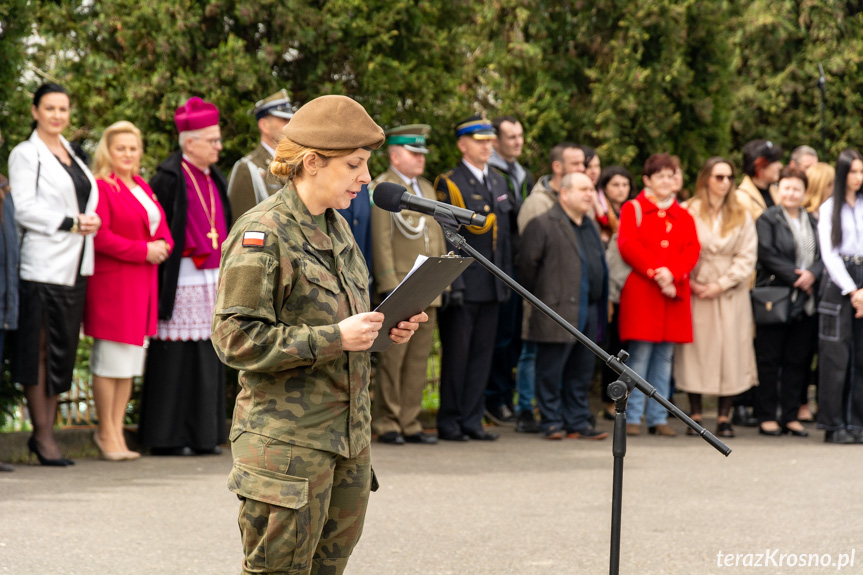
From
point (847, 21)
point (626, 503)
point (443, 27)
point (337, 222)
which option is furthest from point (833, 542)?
point (847, 21)

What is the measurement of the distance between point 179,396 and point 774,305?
16.6 ft

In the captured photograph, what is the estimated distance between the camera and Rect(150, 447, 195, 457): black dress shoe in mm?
8234

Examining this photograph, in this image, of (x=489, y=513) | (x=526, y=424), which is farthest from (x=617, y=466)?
(x=526, y=424)

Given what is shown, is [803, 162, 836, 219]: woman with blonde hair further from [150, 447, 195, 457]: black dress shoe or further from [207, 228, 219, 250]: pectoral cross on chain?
[150, 447, 195, 457]: black dress shoe

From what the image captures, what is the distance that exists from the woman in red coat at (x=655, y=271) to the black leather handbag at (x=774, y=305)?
2.25ft

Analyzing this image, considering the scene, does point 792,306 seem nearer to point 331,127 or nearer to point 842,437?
point 842,437

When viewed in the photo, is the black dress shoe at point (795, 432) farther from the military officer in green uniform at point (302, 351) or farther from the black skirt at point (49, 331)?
the military officer in green uniform at point (302, 351)

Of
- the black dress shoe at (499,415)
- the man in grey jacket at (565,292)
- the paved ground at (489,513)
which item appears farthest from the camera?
the black dress shoe at (499,415)

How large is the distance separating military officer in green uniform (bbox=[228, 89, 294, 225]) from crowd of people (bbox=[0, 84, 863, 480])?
0.6 inches

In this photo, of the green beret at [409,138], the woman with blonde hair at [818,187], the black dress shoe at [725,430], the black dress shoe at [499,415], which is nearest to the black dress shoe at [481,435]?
the black dress shoe at [499,415]

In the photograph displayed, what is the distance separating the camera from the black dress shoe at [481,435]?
9336 mm

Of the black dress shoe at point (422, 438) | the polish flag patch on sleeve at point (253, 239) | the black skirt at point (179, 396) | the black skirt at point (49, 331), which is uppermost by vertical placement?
the polish flag patch on sleeve at point (253, 239)

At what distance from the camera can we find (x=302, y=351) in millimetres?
3379

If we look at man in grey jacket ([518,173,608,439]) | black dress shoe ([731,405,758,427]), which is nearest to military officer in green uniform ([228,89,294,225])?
man in grey jacket ([518,173,608,439])
